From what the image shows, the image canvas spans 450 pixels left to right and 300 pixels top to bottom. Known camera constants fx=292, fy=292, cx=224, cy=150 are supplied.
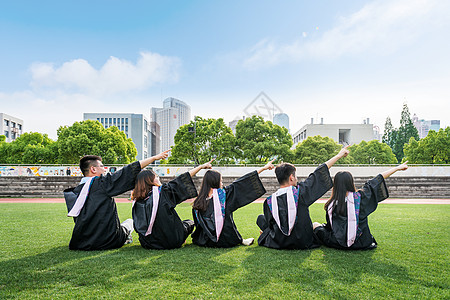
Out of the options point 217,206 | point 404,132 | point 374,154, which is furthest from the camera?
point 404,132

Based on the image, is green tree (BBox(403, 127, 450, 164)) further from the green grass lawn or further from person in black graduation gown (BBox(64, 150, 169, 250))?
person in black graduation gown (BBox(64, 150, 169, 250))

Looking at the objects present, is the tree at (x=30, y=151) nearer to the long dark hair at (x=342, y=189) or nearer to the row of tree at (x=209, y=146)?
the row of tree at (x=209, y=146)

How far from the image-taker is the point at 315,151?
3412 centimetres

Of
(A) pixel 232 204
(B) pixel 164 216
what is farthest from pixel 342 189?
(B) pixel 164 216

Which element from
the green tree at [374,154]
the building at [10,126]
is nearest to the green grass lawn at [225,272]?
the green tree at [374,154]

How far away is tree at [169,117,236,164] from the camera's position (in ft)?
92.1

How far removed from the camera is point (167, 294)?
8.46 feet

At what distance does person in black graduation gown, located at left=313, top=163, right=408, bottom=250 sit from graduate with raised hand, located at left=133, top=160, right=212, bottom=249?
6.41ft

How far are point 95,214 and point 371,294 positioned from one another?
3.64 metres

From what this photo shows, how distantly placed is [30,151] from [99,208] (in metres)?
34.0

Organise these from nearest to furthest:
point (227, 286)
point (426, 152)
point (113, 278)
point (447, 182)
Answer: point (227, 286) → point (113, 278) → point (447, 182) → point (426, 152)

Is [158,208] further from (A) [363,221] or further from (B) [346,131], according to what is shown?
(B) [346,131]

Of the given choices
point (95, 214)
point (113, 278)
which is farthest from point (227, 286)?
point (95, 214)

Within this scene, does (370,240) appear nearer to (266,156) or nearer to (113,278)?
(113,278)
